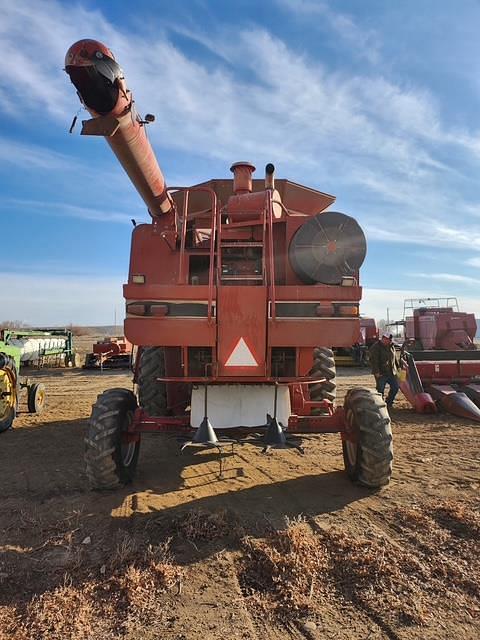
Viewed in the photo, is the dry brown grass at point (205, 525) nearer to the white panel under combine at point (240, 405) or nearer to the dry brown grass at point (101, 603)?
the dry brown grass at point (101, 603)

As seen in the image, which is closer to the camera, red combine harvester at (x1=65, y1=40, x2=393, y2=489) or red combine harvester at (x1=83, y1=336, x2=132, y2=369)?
red combine harvester at (x1=65, y1=40, x2=393, y2=489)

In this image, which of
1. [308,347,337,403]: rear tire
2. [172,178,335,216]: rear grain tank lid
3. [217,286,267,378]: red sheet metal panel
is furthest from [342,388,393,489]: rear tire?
[172,178,335,216]: rear grain tank lid

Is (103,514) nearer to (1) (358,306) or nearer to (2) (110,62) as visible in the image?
(1) (358,306)

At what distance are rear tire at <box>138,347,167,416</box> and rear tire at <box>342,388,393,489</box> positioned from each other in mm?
2686

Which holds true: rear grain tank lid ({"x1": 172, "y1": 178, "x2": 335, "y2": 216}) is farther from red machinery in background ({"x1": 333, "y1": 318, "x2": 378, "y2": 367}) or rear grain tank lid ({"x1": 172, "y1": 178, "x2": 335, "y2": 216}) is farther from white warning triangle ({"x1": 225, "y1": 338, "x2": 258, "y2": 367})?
red machinery in background ({"x1": 333, "y1": 318, "x2": 378, "y2": 367})

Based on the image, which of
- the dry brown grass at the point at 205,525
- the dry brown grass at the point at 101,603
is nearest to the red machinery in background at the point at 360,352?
the dry brown grass at the point at 205,525

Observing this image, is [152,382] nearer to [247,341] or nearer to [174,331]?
[174,331]

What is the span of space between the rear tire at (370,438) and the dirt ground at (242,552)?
7.7 inches

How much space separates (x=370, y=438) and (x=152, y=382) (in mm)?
3102

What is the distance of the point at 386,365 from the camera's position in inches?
388

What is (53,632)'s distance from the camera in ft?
8.24

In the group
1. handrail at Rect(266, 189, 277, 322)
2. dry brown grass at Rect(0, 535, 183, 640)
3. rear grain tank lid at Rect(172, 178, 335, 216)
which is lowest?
dry brown grass at Rect(0, 535, 183, 640)

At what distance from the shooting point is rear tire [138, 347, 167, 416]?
6324 mm

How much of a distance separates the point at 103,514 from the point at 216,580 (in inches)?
59.6
